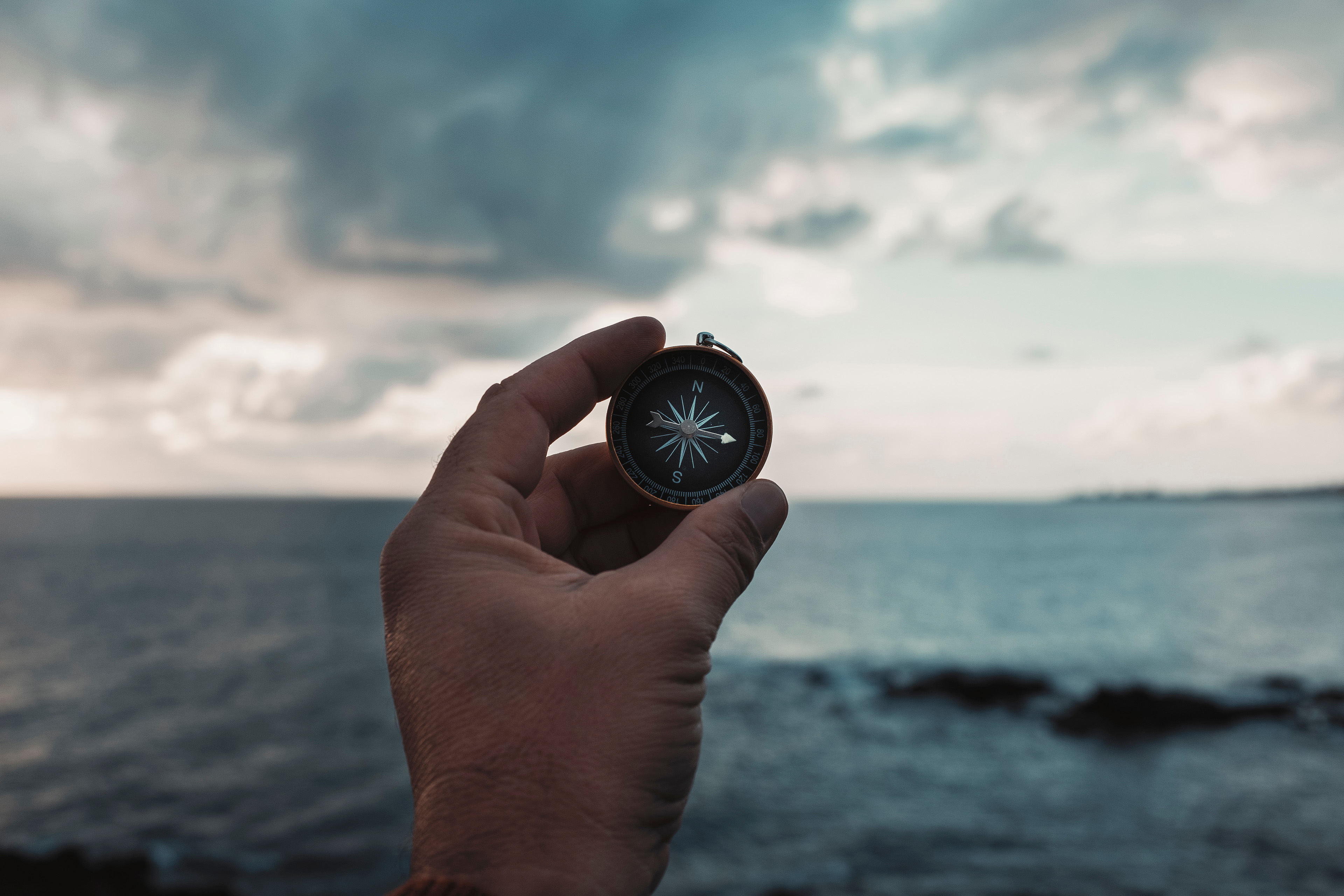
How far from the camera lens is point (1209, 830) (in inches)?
715

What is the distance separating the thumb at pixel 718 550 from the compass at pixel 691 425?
2.27 feet

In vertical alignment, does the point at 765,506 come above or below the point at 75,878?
above

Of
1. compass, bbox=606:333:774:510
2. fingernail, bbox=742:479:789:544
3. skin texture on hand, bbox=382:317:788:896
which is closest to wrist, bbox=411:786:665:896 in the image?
skin texture on hand, bbox=382:317:788:896

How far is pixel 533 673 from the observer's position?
7.74 feet

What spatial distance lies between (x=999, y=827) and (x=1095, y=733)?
9.44 meters

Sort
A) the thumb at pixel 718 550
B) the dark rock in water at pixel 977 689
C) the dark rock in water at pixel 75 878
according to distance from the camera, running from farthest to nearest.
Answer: the dark rock in water at pixel 977 689
the dark rock in water at pixel 75 878
the thumb at pixel 718 550

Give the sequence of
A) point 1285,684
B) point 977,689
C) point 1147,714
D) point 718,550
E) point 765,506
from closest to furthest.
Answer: point 718,550
point 765,506
point 1147,714
point 977,689
point 1285,684

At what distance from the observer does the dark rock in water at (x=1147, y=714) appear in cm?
2575

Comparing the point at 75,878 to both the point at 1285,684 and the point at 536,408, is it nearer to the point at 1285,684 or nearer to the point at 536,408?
the point at 536,408

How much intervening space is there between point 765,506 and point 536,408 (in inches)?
41.2

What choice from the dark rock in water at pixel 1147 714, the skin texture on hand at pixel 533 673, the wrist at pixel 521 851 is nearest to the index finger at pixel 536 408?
the skin texture on hand at pixel 533 673

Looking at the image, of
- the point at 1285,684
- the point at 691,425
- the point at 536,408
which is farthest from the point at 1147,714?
the point at 536,408

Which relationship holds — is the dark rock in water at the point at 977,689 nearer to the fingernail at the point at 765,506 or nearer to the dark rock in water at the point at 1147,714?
the dark rock in water at the point at 1147,714

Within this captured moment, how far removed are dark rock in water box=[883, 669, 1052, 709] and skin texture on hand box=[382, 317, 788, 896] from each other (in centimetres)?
3055
